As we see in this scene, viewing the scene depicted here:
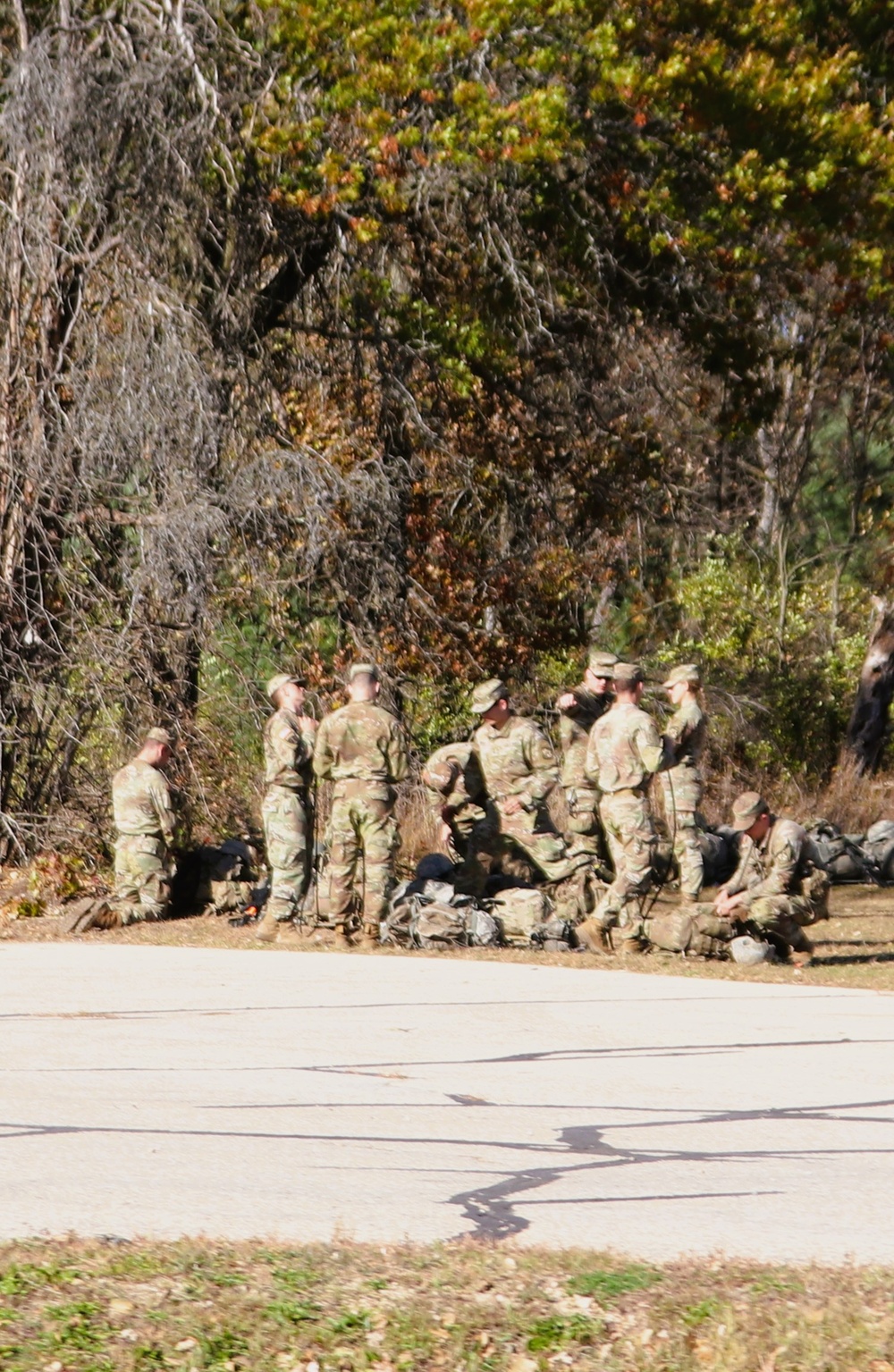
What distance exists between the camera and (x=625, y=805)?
1280cm

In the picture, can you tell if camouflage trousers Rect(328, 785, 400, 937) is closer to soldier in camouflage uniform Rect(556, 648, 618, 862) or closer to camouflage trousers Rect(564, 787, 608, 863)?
soldier in camouflage uniform Rect(556, 648, 618, 862)

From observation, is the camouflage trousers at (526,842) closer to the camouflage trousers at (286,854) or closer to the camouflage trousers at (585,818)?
the camouflage trousers at (585,818)

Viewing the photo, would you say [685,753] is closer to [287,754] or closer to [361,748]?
[361,748]

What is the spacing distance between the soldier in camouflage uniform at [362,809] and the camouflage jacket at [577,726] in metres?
2.76

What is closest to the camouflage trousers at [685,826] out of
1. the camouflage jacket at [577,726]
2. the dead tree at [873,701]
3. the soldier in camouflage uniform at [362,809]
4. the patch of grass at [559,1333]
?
the camouflage jacket at [577,726]

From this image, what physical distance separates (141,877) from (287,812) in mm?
1626

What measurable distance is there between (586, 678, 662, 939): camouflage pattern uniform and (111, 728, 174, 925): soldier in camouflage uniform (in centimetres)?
329

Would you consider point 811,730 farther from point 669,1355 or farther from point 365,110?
point 669,1355

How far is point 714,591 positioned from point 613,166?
9.86 m

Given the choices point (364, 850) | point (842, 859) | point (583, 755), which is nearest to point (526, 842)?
point (583, 755)

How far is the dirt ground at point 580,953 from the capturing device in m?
11.9

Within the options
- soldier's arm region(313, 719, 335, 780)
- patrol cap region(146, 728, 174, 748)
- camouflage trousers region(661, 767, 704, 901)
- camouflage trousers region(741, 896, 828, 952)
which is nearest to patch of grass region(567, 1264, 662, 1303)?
camouflage trousers region(741, 896, 828, 952)

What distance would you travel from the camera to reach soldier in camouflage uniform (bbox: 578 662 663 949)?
12.6m

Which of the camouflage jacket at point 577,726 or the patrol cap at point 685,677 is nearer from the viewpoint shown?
the patrol cap at point 685,677
